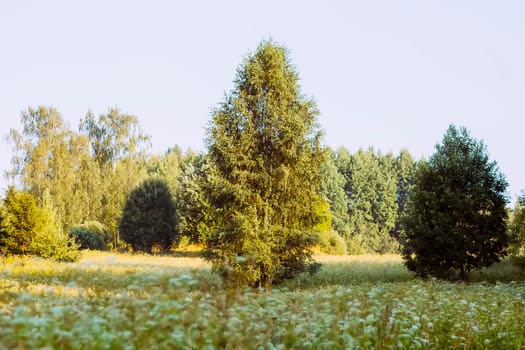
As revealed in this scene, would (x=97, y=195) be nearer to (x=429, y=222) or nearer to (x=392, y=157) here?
(x=429, y=222)

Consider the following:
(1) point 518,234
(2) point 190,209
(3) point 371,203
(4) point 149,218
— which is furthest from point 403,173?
(1) point 518,234

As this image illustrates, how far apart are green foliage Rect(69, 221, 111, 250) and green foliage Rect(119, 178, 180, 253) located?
66.3 inches

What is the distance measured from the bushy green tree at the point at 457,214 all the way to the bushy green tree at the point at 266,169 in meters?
4.83

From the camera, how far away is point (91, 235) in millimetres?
43250

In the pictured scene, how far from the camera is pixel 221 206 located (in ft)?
66.1

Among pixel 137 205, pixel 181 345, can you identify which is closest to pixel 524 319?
pixel 181 345

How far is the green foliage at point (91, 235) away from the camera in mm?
42844

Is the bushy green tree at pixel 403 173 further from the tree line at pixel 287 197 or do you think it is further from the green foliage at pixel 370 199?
the tree line at pixel 287 197

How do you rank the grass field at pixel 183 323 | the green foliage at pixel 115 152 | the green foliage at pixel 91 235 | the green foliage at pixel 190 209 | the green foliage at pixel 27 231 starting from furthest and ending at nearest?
the green foliage at pixel 115 152 → the green foliage at pixel 190 209 → the green foliage at pixel 91 235 → the green foliage at pixel 27 231 → the grass field at pixel 183 323

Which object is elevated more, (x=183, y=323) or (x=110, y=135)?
(x=110, y=135)

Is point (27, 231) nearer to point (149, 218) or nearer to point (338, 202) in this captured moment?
point (149, 218)

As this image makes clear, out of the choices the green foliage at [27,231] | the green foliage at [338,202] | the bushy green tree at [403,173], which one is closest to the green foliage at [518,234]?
the green foliage at [27,231]

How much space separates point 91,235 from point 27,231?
49.4 ft

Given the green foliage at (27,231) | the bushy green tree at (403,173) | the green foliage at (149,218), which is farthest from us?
the bushy green tree at (403,173)
